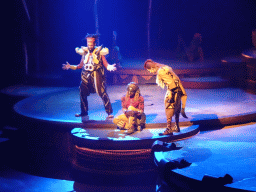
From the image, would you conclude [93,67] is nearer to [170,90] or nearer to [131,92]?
[131,92]

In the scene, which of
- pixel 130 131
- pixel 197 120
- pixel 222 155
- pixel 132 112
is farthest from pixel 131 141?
pixel 197 120

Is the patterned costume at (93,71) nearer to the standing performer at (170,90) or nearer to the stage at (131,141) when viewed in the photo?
the stage at (131,141)

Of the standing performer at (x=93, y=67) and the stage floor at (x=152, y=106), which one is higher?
the standing performer at (x=93, y=67)

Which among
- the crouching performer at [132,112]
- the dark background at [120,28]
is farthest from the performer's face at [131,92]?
the dark background at [120,28]

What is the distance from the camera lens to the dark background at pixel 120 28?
1173 cm

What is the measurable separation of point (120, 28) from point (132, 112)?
26.4ft

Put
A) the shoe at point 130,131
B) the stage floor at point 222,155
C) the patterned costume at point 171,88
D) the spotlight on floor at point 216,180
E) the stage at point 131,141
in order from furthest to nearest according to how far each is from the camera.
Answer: the shoe at point 130,131, the patterned costume at point 171,88, the stage at point 131,141, the stage floor at point 222,155, the spotlight on floor at point 216,180

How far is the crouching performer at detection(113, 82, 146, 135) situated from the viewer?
6121 millimetres

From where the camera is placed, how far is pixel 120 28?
13648 mm

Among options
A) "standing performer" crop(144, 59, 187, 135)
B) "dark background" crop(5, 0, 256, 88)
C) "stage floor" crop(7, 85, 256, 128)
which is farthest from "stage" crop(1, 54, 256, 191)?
"dark background" crop(5, 0, 256, 88)

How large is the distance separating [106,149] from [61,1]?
25.4ft

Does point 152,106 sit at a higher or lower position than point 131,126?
lower

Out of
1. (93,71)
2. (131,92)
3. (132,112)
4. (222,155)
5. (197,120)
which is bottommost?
(222,155)

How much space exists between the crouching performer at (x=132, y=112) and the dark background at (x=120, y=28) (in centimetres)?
607
